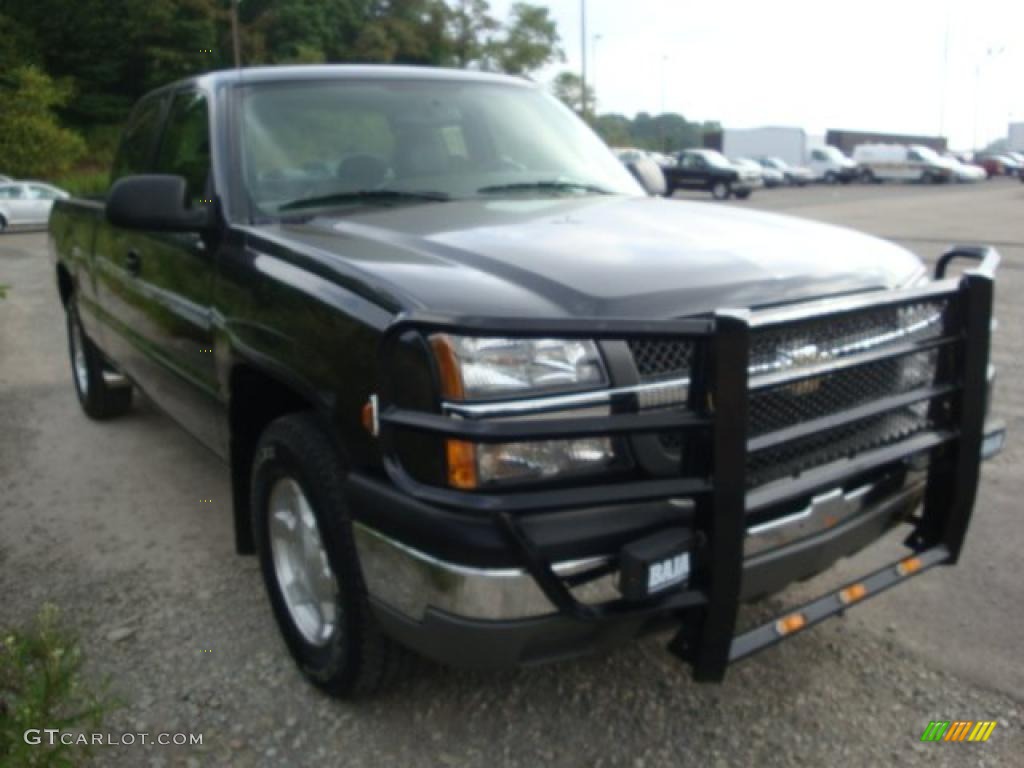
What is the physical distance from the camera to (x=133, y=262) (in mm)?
4238

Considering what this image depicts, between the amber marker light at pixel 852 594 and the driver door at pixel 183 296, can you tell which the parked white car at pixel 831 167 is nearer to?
the driver door at pixel 183 296

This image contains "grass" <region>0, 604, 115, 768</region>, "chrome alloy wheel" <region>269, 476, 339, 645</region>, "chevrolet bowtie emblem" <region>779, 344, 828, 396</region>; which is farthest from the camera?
"chrome alloy wheel" <region>269, 476, 339, 645</region>

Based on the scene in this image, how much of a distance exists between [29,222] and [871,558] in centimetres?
2474

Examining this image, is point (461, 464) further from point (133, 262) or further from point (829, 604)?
point (133, 262)

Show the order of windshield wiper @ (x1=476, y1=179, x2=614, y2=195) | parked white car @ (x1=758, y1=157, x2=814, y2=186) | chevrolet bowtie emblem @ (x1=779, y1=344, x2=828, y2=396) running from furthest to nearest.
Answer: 1. parked white car @ (x1=758, y1=157, x2=814, y2=186)
2. windshield wiper @ (x1=476, y1=179, x2=614, y2=195)
3. chevrolet bowtie emblem @ (x1=779, y1=344, x2=828, y2=396)

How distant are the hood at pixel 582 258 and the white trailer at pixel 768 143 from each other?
54.6 m

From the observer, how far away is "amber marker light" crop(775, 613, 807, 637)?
2359 mm

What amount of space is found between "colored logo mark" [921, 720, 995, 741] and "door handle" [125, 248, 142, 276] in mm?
3402

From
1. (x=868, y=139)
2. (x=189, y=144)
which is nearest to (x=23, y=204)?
(x=189, y=144)

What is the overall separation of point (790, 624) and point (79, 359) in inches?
199

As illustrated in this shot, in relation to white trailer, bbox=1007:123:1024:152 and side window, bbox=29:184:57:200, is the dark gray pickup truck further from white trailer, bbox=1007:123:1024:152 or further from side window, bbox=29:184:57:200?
white trailer, bbox=1007:123:1024:152

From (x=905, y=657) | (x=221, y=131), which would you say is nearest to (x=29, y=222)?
(x=221, y=131)

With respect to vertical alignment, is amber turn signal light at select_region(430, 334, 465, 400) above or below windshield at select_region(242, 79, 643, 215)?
below

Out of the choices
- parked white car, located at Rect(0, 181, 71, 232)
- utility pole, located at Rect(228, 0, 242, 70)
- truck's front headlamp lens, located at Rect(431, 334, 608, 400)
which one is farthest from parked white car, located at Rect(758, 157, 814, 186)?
truck's front headlamp lens, located at Rect(431, 334, 608, 400)
